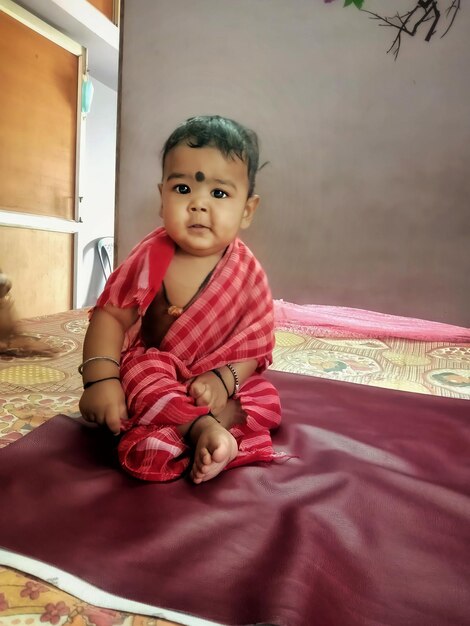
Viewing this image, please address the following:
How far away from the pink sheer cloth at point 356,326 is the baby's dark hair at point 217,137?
3.12 feet

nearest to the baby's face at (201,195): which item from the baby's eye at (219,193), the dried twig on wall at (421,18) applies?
the baby's eye at (219,193)

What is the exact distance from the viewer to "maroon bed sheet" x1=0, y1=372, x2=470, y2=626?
1.33 feet

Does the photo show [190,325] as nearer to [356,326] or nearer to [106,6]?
Answer: [356,326]

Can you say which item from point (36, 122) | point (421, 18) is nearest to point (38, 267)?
point (36, 122)

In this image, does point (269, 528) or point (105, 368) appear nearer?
point (269, 528)

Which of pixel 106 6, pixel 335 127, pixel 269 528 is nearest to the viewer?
pixel 269 528

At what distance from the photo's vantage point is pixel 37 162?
9.23 feet

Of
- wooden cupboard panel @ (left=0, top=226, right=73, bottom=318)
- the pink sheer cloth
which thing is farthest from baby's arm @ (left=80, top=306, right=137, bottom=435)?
wooden cupboard panel @ (left=0, top=226, right=73, bottom=318)

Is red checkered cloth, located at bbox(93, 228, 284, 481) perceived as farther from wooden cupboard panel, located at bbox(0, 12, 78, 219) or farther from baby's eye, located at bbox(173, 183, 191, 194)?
wooden cupboard panel, located at bbox(0, 12, 78, 219)

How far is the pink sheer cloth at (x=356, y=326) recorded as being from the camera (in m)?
1.59

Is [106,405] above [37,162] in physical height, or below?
below

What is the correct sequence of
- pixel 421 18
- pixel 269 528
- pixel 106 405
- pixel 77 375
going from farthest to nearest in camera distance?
pixel 421 18
pixel 77 375
pixel 106 405
pixel 269 528

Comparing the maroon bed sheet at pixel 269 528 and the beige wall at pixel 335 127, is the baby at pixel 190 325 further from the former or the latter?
the beige wall at pixel 335 127

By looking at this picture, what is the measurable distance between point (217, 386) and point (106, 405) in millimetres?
154
